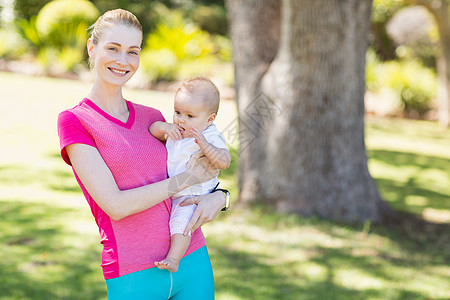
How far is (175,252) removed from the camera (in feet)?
6.02

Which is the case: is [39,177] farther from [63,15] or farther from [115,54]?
[63,15]

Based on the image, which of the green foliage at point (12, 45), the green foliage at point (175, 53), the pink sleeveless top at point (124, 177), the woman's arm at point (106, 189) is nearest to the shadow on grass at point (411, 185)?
the pink sleeveless top at point (124, 177)

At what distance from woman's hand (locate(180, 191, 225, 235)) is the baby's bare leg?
45 mm

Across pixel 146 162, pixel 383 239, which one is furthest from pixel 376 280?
pixel 146 162

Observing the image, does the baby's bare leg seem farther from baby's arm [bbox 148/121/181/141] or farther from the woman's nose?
the woman's nose

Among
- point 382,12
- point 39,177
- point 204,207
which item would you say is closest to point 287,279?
point 204,207

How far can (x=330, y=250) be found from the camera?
513 cm

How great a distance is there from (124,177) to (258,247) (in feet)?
11.5

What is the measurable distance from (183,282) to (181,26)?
16.6 m

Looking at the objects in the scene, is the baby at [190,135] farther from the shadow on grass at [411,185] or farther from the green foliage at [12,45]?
the green foliage at [12,45]

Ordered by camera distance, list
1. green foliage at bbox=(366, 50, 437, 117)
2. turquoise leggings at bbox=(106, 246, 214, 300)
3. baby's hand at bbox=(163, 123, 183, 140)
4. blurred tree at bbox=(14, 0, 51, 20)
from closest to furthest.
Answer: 1. turquoise leggings at bbox=(106, 246, 214, 300)
2. baby's hand at bbox=(163, 123, 183, 140)
3. green foliage at bbox=(366, 50, 437, 117)
4. blurred tree at bbox=(14, 0, 51, 20)

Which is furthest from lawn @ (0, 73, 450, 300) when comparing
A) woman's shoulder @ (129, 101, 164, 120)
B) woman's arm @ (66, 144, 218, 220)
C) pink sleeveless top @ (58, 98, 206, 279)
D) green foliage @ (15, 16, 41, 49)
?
green foliage @ (15, 16, 41, 49)

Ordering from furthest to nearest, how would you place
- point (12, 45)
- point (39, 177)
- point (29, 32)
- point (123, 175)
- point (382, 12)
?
point (382, 12)
point (29, 32)
point (12, 45)
point (39, 177)
point (123, 175)

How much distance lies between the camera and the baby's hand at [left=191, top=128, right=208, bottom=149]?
6.21 ft
